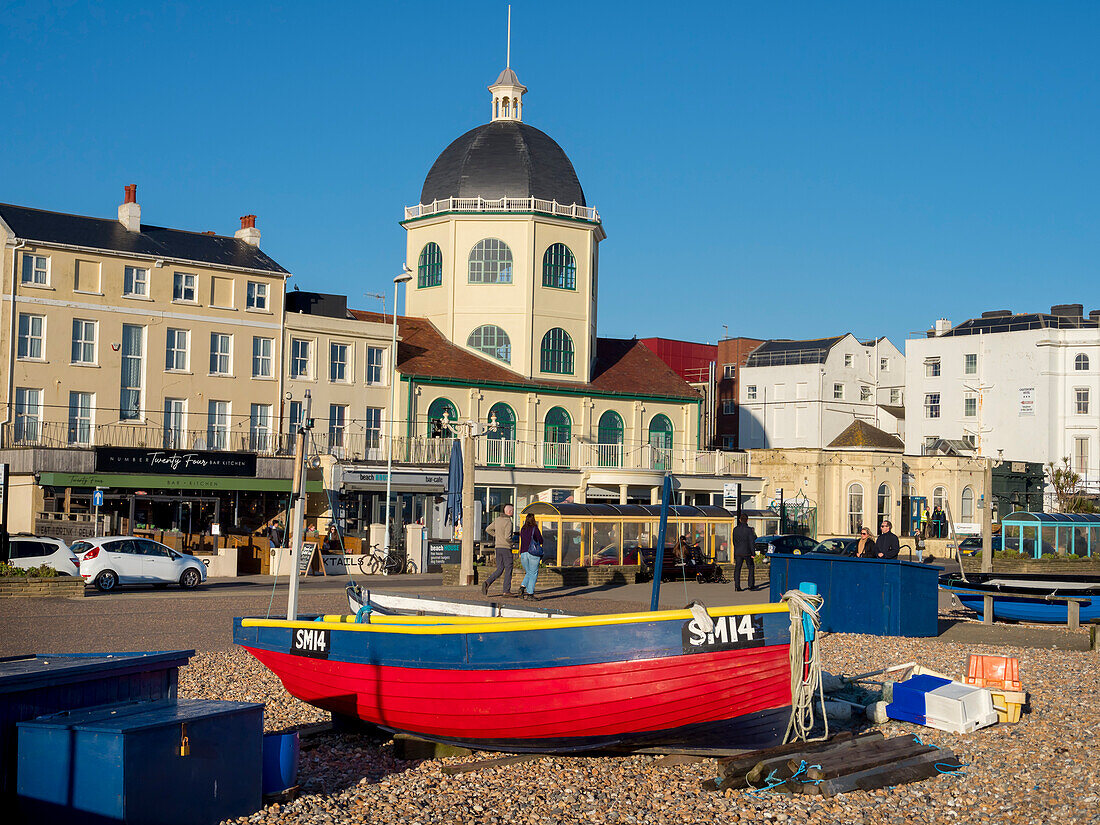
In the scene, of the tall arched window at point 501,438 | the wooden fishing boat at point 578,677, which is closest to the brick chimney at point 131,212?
the tall arched window at point 501,438

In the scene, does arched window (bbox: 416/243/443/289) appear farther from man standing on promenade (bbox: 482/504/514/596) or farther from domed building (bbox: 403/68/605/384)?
man standing on promenade (bbox: 482/504/514/596)

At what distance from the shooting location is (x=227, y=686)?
1495 centimetres

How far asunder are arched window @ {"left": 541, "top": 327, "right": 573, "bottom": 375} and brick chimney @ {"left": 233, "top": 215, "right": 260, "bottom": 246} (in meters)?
12.1

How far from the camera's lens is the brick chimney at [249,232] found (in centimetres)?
4619

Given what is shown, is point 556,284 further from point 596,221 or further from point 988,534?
point 988,534

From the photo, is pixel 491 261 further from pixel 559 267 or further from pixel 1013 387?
pixel 1013 387

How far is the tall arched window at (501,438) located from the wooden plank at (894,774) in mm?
35325

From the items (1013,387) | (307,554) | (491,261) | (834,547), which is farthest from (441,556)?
(1013,387)

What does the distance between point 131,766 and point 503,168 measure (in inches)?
1714

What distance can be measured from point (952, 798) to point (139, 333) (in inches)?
1418

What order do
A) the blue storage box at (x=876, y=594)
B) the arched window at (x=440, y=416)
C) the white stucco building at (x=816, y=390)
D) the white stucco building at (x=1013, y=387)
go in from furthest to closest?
the white stucco building at (x=816, y=390) → the white stucco building at (x=1013, y=387) → the arched window at (x=440, y=416) → the blue storage box at (x=876, y=594)

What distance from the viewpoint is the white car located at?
2858 centimetres

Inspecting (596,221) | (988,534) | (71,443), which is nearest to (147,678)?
(988,534)

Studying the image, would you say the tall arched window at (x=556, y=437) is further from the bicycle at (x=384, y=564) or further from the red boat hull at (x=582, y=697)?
the red boat hull at (x=582, y=697)
